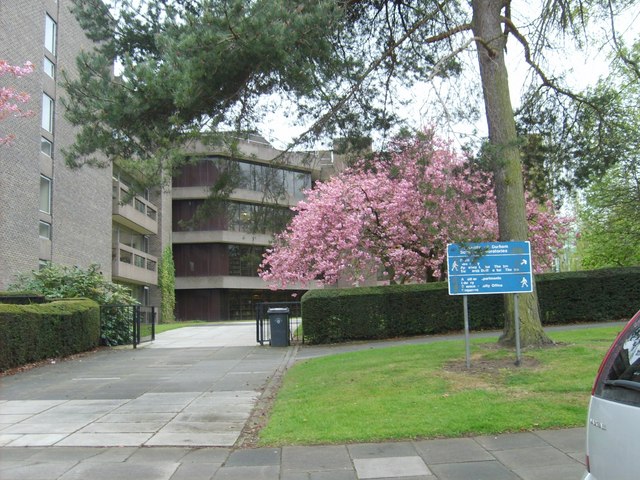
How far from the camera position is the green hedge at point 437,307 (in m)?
17.2

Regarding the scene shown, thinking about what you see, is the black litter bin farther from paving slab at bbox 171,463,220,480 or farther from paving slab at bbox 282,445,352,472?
paving slab at bbox 171,463,220,480

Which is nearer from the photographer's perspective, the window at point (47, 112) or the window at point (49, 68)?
the window at point (47, 112)

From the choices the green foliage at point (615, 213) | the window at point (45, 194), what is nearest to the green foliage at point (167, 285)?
the window at point (45, 194)

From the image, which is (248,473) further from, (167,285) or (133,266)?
(167,285)

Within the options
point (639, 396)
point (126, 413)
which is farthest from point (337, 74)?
point (639, 396)

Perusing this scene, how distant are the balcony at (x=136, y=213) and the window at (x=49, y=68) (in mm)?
7722

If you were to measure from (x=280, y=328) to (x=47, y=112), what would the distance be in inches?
630

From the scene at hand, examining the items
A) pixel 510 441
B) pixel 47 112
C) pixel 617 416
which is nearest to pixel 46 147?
pixel 47 112

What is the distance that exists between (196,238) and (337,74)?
35069mm

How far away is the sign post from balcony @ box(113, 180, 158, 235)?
25207 mm

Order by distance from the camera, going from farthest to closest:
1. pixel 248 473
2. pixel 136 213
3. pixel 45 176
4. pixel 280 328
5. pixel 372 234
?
1. pixel 136 213
2. pixel 45 176
3. pixel 372 234
4. pixel 280 328
5. pixel 248 473

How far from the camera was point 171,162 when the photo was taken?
26.4ft

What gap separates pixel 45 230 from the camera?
25219mm

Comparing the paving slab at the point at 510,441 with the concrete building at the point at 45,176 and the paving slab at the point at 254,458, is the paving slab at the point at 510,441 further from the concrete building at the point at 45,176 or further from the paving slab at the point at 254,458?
the concrete building at the point at 45,176
